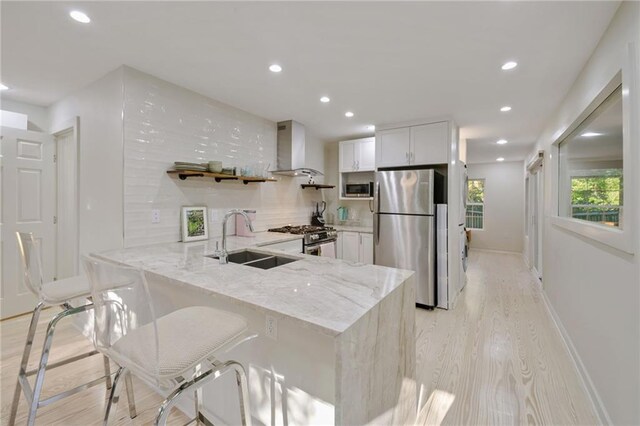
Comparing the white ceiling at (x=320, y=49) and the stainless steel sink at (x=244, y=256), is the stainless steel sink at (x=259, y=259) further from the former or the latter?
the white ceiling at (x=320, y=49)

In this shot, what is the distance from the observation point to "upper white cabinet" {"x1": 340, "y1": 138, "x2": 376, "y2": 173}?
177 inches

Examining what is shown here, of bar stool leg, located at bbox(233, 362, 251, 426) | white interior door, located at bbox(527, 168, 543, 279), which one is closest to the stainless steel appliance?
bar stool leg, located at bbox(233, 362, 251, 426)

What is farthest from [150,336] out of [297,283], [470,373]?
[470,373]

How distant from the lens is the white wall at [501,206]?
7.11 metres

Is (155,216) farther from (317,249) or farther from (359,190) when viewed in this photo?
(359,190)

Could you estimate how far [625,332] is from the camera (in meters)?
1.50

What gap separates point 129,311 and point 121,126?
1954mm

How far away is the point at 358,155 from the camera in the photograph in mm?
4625

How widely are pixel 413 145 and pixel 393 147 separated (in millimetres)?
281

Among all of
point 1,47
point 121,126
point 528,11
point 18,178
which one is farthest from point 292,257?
point 18,178

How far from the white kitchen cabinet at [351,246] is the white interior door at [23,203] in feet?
12.0

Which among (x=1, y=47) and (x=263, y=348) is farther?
(x=1, y=47)

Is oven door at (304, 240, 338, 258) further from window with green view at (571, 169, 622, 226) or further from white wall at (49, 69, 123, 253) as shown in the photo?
window with green view at (571, 169, 622, 226)

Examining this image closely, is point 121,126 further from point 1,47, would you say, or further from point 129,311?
point 129,311
